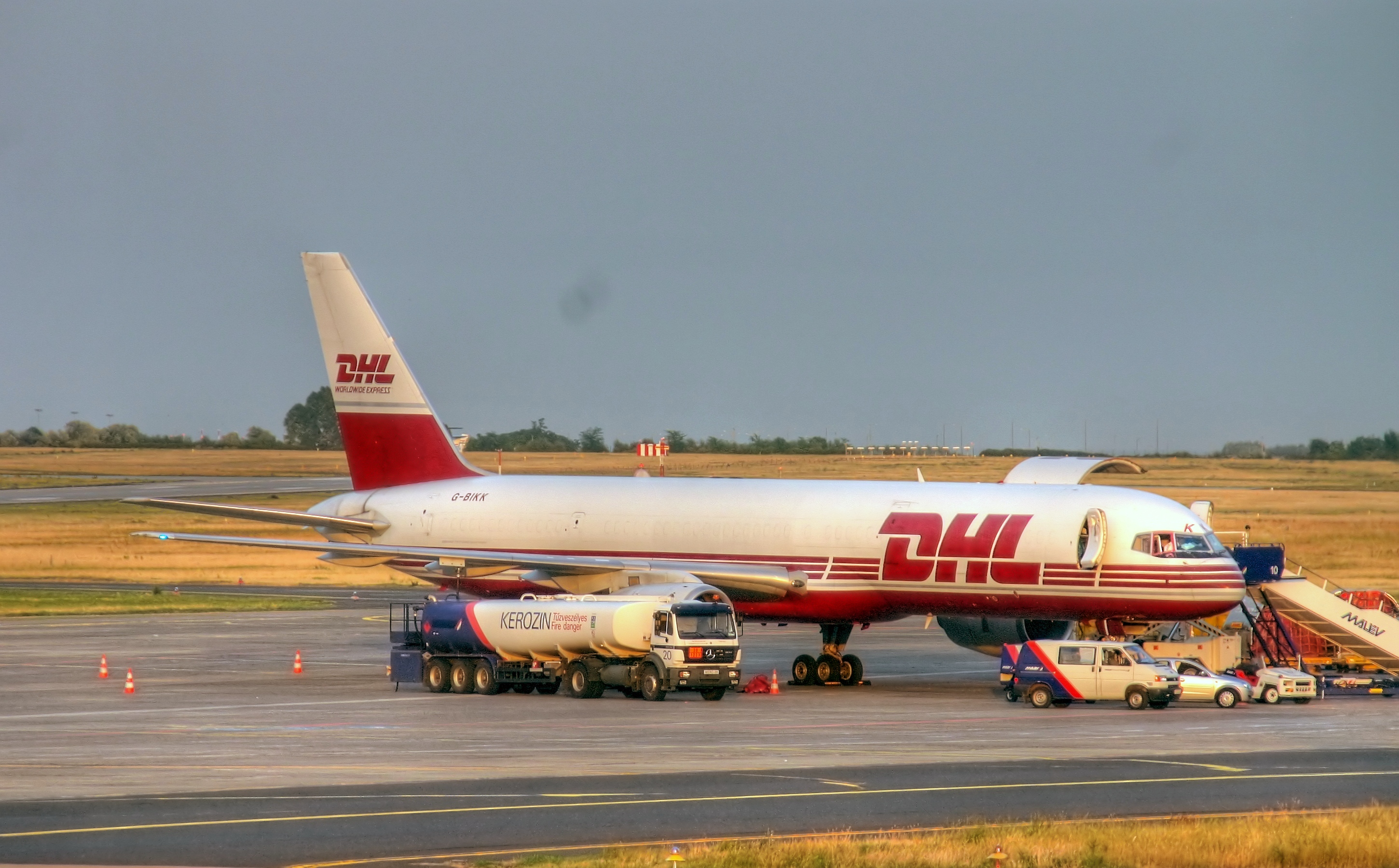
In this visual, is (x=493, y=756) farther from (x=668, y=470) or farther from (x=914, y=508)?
(x=668, y=470)

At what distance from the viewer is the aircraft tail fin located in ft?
192

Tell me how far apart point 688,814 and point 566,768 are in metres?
5.61

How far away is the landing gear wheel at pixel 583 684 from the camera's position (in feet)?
147

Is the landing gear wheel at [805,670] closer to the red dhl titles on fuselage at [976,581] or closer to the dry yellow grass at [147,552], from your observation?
the red dhl titles on fuselage at [976,581]

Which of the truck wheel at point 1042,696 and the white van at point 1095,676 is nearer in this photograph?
the white van at point 1095,676

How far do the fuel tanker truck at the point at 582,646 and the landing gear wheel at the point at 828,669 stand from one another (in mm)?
4982

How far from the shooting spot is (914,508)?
48.7 meters

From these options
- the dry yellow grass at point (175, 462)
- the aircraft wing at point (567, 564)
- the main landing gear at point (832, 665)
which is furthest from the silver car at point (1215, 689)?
the dry yellow grass at point (175, 462)

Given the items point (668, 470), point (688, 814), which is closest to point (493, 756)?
point (688, 814)

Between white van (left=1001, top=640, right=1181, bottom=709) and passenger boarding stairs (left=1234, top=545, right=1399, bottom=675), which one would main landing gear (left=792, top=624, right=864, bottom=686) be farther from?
passenger boarding stairs (left=1234, top=545, right=1399, bottom=675)

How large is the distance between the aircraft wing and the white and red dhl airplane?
7 centimetres

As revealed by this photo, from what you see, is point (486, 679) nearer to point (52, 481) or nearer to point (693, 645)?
point (693, 645)

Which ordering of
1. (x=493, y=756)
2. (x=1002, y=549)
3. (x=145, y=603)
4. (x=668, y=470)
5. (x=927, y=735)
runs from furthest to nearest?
(x=668, y=470) → (x=145, y=603) → (x=1002, y=549) → (x=927, y=735) → (x=493, y=756)

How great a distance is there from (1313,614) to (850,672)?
41.8ft
